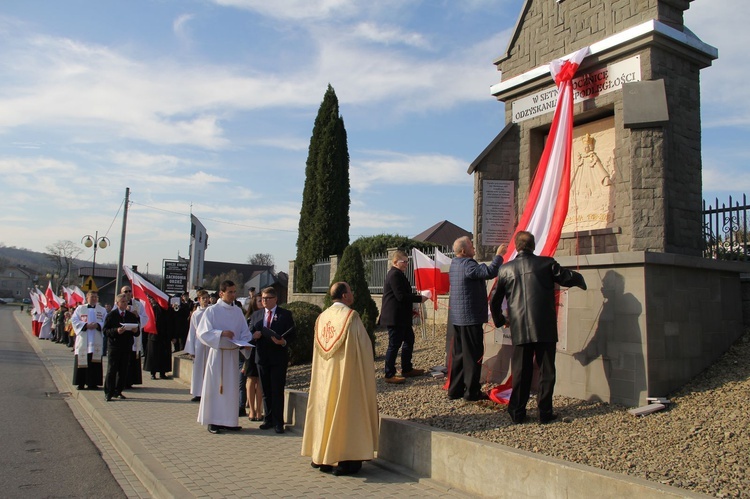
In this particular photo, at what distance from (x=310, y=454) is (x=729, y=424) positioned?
3.91 metres

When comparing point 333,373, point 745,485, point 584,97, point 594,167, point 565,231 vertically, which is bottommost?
point 745,485

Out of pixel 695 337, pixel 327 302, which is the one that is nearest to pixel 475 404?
pixel 695 337

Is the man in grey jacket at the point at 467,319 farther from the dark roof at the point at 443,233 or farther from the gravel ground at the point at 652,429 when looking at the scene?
the dark roof at the point at 443,233

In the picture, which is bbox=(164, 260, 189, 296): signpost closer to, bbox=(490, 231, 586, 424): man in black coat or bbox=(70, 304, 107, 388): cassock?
bbox=(70, 304, 107, 388): cassock

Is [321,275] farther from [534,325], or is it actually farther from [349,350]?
[534,325]

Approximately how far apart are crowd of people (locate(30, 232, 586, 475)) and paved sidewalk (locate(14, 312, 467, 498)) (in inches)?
10.8

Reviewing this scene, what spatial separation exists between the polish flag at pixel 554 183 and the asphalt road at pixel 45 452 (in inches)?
219

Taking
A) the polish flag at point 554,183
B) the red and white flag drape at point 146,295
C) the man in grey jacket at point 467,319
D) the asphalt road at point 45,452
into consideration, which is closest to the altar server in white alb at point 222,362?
the asphalt road at point 45,452

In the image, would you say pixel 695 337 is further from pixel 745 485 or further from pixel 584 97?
pixel 584 97

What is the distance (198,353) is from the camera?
35.8ft

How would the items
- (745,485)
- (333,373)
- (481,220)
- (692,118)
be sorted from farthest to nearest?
(481,220) < (692,118) < (333,373) < (745,485)

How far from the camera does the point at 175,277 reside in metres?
23.2

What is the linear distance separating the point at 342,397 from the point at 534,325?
2025mm

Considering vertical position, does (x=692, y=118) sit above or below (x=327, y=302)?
above
